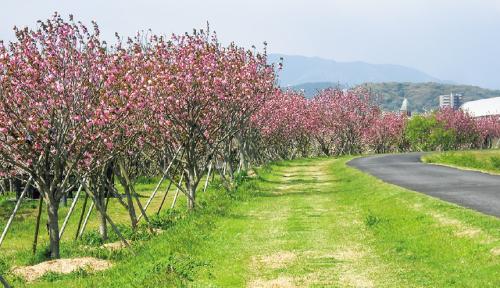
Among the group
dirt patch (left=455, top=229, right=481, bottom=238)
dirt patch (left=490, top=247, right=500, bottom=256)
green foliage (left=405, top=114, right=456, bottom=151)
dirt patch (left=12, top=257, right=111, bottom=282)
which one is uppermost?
green foliage (left=405, top=114, right=456, bottom=151)

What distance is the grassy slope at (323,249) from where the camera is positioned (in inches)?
606

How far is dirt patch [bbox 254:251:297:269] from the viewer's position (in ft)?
56.9

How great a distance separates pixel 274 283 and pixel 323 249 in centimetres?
457

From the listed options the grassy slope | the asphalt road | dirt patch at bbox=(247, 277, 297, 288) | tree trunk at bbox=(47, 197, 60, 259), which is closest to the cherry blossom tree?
tree trunk at bbox=(47, 197, 60, 259)

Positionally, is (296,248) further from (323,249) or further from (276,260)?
(276,260)

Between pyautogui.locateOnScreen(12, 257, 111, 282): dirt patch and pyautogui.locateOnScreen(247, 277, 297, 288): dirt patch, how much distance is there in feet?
15.9

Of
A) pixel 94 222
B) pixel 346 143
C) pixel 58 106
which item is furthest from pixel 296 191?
pixel 346 143

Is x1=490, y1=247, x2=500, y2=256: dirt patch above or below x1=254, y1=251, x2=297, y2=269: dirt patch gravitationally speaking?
above

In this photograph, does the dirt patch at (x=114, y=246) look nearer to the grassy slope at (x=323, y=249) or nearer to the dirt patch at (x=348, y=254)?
the grassy slope at (x=323, y=249)

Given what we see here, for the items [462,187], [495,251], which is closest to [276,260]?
[495,251]

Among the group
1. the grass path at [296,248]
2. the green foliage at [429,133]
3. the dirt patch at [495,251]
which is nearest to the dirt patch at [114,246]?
the grass path at [296,248]

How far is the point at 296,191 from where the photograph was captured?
38844 millimetres

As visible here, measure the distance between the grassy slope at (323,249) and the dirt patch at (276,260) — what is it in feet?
0.09

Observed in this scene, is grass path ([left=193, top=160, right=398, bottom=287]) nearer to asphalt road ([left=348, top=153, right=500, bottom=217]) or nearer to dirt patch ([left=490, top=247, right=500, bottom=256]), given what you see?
dirt patch ([left=490, top=247, right=500, bottom=256])
